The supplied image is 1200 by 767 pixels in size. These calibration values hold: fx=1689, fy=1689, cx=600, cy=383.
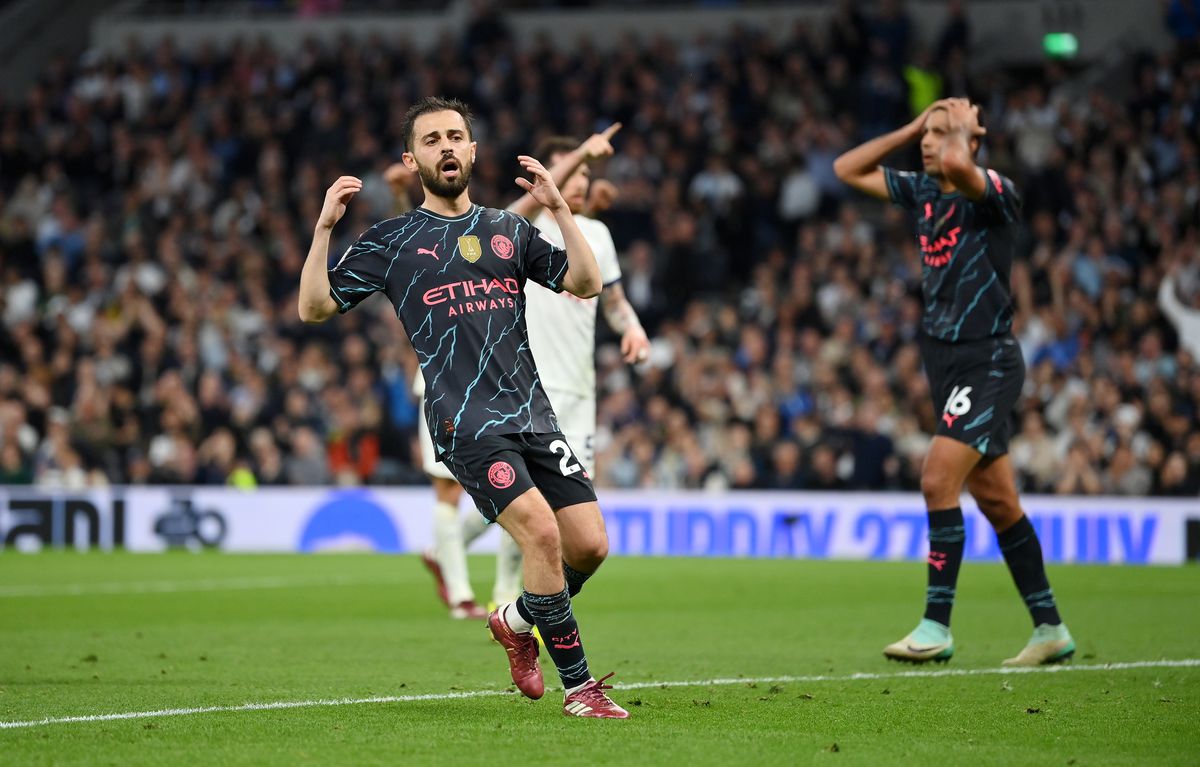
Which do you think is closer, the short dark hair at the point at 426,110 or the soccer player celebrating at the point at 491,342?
the soccer player celebrating at the point at 491,342

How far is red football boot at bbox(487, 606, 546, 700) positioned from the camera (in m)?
6.21

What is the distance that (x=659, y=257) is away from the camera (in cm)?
2195

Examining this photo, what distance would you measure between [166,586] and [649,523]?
6020mm

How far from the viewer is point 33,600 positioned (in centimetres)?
1221

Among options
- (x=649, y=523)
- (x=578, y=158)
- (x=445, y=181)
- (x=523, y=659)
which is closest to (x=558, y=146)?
(x=578, y=158)

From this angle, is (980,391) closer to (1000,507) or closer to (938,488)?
(938,488)

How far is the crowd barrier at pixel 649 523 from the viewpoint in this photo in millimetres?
16734

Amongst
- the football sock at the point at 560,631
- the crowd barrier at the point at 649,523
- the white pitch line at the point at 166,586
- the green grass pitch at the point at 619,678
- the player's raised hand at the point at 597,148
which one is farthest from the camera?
the crowd barrier at the point at 649,523

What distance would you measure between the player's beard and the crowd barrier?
11.0 metres

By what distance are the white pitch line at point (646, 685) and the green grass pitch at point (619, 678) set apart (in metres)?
0.05

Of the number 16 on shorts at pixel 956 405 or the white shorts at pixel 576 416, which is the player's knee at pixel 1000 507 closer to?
the number 16 on shorts at pixel 956 405

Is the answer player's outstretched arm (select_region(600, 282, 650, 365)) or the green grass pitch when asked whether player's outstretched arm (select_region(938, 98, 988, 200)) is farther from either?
the green grass pitch

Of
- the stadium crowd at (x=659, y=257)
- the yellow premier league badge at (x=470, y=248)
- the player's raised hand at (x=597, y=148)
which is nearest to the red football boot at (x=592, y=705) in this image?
the yellow premier league badge at (x=470, y=248)

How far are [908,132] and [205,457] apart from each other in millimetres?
14286
